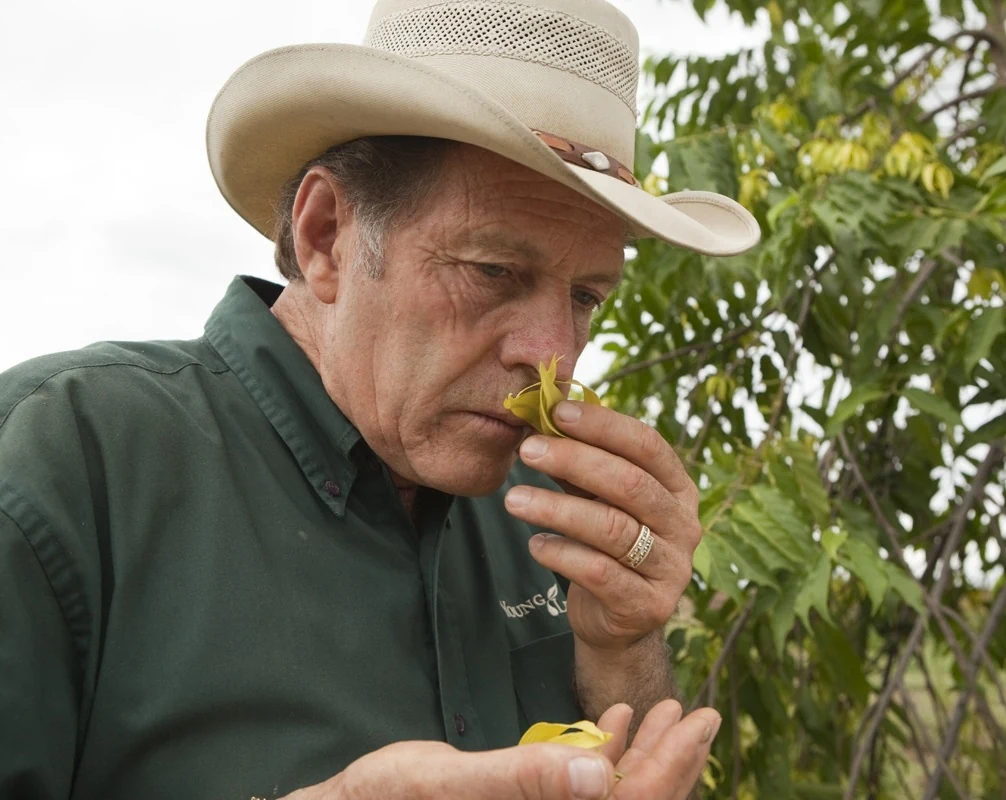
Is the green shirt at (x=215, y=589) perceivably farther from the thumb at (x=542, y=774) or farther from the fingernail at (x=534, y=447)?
the thumb at (x=542, y=774)

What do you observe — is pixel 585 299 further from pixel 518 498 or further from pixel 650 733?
pixel 650 733

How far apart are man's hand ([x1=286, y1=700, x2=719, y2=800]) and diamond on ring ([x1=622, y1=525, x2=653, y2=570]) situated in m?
0.29

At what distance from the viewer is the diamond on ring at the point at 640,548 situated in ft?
5.65

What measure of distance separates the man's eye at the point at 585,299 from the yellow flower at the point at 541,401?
0.65ft

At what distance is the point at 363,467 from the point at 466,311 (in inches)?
12.8

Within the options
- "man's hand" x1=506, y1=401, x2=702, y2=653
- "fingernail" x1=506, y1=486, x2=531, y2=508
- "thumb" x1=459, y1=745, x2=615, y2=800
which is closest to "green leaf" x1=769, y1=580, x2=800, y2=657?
"man's hand" x1=506, y1=401, x2=702, y2=653

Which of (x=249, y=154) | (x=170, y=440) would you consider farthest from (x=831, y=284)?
(x=170, y=440)

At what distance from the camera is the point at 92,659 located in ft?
4.61

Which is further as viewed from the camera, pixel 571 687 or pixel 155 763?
pixel 571 687

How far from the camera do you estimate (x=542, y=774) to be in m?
1.05

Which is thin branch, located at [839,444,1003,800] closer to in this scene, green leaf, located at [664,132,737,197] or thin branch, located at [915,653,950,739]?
thin branch, located at [915,653,950,739]

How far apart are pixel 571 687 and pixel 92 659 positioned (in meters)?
0.94

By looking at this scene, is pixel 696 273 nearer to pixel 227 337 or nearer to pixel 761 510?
pixel 761 510

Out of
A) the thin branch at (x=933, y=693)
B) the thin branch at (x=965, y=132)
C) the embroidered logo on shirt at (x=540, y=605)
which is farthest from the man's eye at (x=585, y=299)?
the thin branch at (x=965, y=132)
